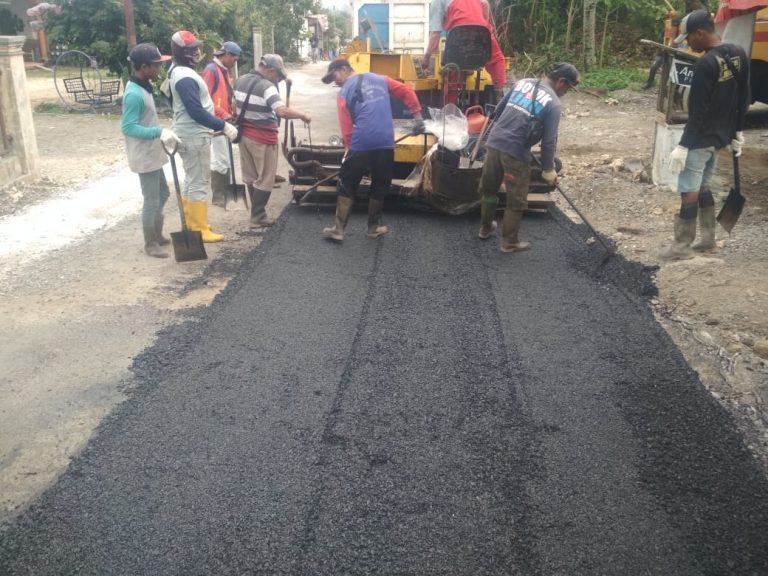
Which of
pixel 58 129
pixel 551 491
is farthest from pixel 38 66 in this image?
pixel 551 491

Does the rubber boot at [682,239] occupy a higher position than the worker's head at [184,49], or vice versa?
the worker's head at [184,49]

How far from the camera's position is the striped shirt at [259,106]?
6262 mm

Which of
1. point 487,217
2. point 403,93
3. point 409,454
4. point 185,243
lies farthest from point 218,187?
point 409,454

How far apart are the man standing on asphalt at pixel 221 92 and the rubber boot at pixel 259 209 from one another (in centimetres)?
82

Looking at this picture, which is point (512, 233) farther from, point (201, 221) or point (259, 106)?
point (201, 221)

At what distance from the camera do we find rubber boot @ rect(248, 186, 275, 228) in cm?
661

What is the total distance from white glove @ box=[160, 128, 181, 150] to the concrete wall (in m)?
3.39

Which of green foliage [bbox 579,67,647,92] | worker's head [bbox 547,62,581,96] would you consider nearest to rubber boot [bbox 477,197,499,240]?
worker's head [bbox 547,62,581,96]

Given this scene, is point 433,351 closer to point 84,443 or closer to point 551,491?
point 551,491

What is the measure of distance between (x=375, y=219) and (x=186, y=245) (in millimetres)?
1627

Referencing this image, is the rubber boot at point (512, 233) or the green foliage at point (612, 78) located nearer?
the rubber boot at point (512, 233)

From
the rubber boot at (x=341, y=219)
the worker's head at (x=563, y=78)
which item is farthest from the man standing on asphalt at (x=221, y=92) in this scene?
the worker's head at (x=563, y=78)

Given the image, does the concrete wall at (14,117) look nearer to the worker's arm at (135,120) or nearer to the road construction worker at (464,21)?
the worker's arm at (135,120)

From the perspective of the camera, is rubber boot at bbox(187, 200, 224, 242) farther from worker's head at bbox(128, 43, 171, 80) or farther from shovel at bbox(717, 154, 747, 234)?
shovel at bbox(717, 154, 747, 234)
